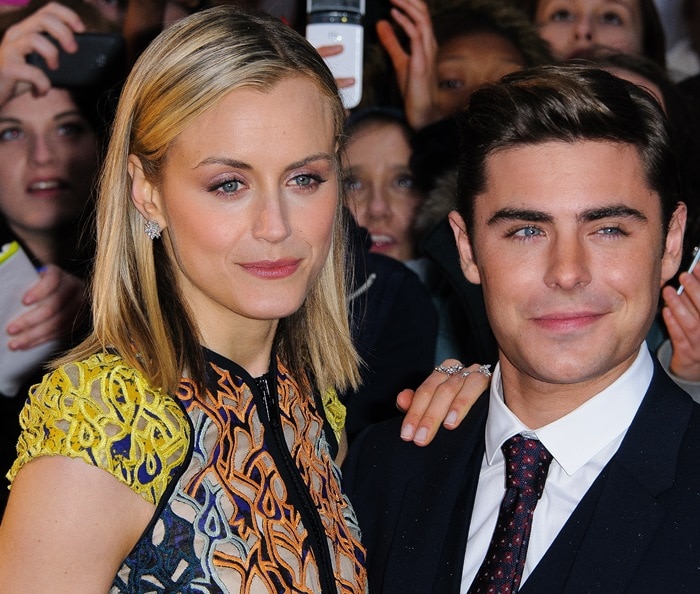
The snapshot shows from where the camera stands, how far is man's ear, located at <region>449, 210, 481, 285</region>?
89.5 inches

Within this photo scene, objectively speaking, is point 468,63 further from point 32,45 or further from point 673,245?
point 673,245

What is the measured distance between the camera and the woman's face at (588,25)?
3.85 metres

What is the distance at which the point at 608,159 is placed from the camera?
2059 mm

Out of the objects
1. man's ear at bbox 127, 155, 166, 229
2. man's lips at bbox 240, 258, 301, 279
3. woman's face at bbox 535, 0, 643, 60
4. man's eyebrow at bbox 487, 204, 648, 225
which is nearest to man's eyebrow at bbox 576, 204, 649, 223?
man's eyebrow at bbox 487, 204, 648, 225

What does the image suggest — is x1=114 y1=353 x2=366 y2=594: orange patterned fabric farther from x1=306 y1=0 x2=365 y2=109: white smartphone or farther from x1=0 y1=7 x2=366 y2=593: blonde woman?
x1=306 y1=0 x2=365 y2=109: white smartphone

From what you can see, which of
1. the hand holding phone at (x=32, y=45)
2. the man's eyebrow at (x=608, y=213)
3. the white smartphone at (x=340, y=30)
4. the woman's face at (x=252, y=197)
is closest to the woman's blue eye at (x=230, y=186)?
the woman's face at (x=252, y=197)

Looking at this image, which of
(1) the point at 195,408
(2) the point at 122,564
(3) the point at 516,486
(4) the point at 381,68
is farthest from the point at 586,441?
(4) the point at 381,68

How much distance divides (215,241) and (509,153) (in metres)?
0.66

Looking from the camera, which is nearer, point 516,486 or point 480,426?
point 516,486

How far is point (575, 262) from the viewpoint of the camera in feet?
6.57

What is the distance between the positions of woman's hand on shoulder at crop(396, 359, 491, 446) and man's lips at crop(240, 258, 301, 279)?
0.53m

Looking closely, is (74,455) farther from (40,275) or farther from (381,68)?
(381,68)

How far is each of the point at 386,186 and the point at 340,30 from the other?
23.7 inches

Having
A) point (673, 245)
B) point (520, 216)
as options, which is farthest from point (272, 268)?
point (673, 245)
